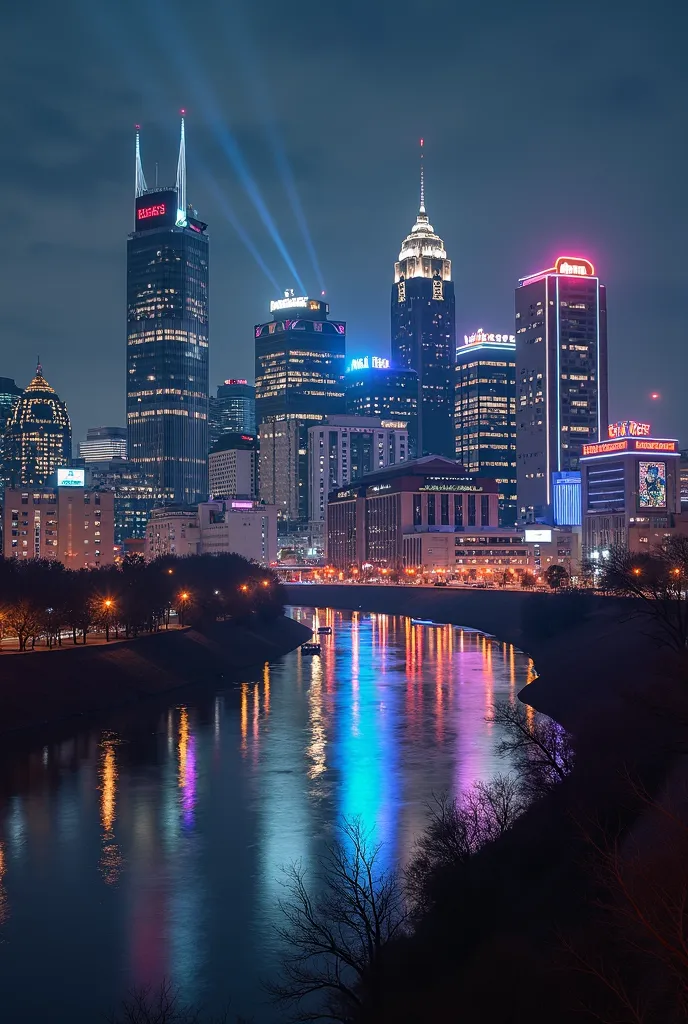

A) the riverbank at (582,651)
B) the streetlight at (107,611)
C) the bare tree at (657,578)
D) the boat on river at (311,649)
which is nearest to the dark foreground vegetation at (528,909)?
the riverbank at (582,651)

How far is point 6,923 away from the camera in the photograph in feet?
107

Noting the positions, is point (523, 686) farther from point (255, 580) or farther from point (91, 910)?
point (255, 580)

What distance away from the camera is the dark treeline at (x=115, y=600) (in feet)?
266

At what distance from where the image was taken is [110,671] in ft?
256

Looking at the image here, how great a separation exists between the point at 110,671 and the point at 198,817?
35351 mm

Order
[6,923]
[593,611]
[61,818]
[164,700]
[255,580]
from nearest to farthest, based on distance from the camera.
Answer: [6,923] < [61,818] < [164,700] < [593,611] < [255,580]

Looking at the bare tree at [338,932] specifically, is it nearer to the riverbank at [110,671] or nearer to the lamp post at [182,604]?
the riverbank at [110,671]

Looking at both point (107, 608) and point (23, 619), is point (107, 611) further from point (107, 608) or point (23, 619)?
point (23, 619)

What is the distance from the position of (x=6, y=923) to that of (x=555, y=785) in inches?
781

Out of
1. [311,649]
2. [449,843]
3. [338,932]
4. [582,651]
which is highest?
[582,651]

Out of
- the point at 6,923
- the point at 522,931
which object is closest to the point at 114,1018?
the point at 6,923

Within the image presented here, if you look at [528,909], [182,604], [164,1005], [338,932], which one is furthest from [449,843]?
[182,604]

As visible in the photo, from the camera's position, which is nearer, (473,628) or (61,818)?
(61,818)

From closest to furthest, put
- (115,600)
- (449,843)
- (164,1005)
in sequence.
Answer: (164,1005) → (449,843) → (115,600)
